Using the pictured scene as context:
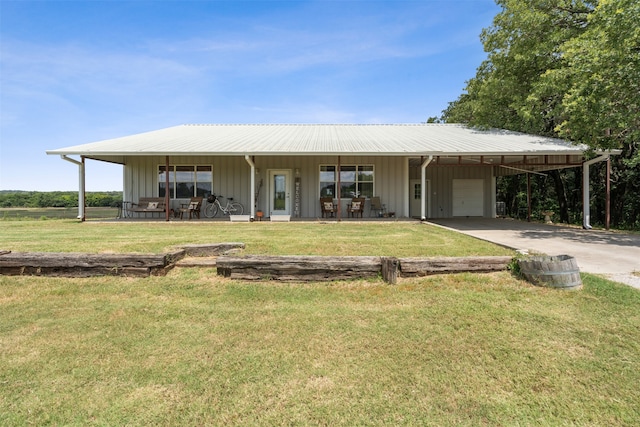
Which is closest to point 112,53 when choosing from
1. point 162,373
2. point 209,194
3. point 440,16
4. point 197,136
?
point 197,136

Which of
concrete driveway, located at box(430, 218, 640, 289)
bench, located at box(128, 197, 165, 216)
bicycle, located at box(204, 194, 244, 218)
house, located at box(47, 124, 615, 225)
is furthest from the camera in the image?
bicycle, located at box(204, 194, 244, 218)

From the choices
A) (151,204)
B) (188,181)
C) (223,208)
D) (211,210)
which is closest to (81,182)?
(151,204)

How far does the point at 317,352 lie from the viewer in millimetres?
2641

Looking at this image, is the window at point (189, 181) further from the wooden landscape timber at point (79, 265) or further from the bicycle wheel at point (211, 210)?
the wooden landscape timber at point (79, 265)

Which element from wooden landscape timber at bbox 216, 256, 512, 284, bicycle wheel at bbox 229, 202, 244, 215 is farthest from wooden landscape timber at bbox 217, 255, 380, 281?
bicycle wheel at bbox 229, 202, 244, 215

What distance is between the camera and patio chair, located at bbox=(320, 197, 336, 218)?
509 inches

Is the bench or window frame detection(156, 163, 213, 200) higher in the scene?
window frame detection(156, 163, 213, 200)

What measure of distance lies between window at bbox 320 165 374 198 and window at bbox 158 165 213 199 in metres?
4.71

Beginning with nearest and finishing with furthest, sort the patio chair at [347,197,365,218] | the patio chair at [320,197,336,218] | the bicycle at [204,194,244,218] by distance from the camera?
the patio chair at [320,197,336,218]
the patio chair at [347,197,365,218]
the bicycle at [204,194,244,218]

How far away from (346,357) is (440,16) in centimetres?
1380

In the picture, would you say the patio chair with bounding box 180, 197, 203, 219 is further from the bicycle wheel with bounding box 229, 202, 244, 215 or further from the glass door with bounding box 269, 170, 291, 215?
the glass door with bounding box 269, 170, 291, 215

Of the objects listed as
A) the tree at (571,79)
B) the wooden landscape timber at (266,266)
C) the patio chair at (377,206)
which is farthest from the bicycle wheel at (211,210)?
the tree at (571,79)

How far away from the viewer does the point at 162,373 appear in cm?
235

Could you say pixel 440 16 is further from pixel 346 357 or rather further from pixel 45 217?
pixel 45 217
